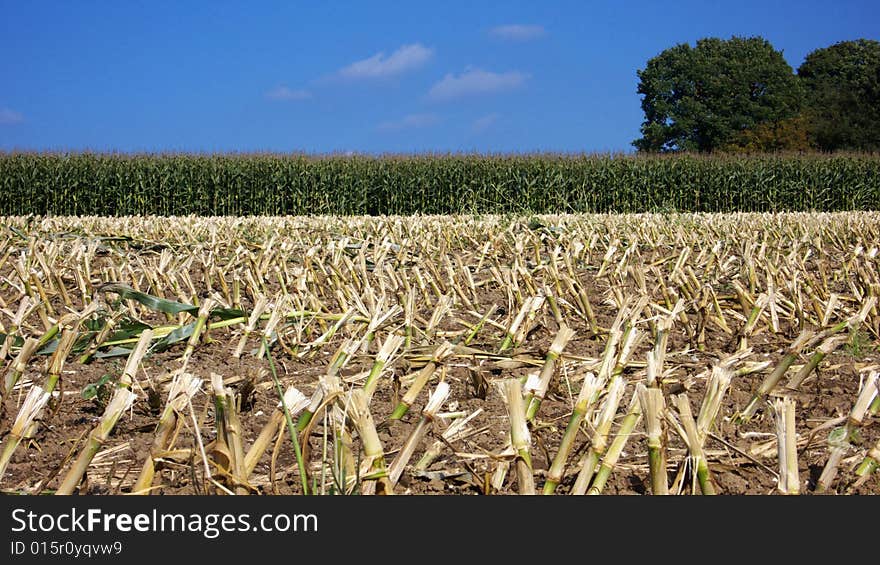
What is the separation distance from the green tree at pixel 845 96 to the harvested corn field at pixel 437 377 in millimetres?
47869

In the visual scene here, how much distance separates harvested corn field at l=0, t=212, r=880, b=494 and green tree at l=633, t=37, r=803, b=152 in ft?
171

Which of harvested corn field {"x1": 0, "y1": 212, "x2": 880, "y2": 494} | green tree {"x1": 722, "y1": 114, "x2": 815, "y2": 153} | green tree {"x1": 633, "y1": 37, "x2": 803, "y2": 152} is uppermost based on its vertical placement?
green tree {"x1": 633, "y1": 37, "x2": 803, "y2": 152}

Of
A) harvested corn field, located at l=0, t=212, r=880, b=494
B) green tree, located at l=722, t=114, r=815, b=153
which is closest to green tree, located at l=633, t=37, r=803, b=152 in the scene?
green tree, located at l=722, t=114, r=815, b=153

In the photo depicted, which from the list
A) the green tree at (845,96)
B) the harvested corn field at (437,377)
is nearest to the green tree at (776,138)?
the green tree at (845,96)

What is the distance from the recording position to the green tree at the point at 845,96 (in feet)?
167

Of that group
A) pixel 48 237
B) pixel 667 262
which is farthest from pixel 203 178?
pixel 667 262

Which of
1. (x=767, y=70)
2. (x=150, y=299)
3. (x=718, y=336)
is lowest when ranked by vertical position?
(x=718, y=336)

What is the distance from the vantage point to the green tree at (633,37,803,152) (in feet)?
184

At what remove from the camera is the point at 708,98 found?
187 feet

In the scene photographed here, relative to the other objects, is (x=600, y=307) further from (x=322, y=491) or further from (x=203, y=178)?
(x=203, y=178)

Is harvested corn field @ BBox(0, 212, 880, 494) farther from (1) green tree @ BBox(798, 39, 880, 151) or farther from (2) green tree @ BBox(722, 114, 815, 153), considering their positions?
(2) green tree @ BBox(722, 114, 815, 153)

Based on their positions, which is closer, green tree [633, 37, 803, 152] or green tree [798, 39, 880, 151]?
green tree [798, 39, 880, 151]

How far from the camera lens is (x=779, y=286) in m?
4.96
